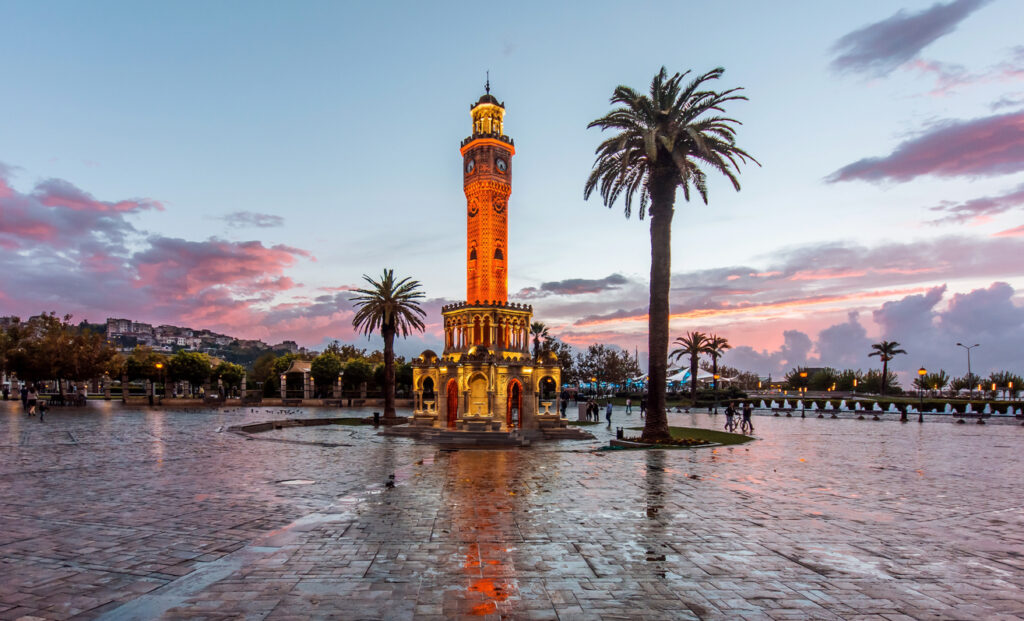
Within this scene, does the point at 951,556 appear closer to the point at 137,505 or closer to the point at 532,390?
the point at 137,505

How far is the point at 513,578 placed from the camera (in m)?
6.94

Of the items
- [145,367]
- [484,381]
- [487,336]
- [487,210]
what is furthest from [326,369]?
[484,381]

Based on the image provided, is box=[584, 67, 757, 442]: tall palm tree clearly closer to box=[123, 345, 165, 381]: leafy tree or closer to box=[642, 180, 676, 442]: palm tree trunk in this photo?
box=[642, 180, 676, 442]: palm tree trunk

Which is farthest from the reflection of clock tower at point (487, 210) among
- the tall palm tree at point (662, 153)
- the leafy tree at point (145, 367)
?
the leafy tree at point (145, 367)

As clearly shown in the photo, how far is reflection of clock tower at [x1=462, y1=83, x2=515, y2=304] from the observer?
42375mm

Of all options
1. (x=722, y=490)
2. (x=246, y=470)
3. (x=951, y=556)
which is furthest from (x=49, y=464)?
(x=951, y=556)

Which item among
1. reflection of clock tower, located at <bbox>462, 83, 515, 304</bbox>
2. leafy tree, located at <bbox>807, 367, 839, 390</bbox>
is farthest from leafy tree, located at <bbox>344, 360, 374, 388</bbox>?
leafy tree, located at <bbox>807, 367, 839, 390</bbox>

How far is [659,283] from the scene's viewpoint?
2603cm

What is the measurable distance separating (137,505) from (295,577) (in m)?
6.18

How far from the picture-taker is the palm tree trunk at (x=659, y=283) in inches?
1022

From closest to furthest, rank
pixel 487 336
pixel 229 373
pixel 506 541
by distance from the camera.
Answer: pixel 506 541
pixel 487 336
pixel 229 373

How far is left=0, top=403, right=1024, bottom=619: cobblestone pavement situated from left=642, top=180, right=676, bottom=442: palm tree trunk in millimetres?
8503

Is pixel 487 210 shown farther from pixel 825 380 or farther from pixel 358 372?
pixel 825 380

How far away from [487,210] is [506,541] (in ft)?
117
